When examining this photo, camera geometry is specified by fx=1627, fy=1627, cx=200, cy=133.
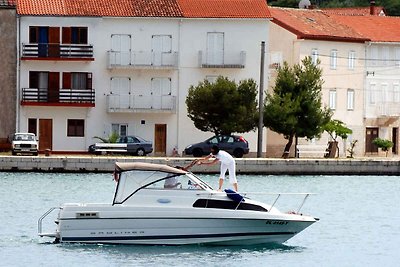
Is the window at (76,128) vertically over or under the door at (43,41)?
under

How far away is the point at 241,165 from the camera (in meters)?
77.0

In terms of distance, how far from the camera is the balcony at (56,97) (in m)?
87.8

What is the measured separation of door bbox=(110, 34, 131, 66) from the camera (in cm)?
8869

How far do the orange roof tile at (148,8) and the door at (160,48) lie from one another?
50.5 inches

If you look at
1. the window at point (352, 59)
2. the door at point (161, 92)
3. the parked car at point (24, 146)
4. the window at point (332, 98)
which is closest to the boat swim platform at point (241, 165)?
the parked car at point (24, 146)

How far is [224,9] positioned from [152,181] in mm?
48167

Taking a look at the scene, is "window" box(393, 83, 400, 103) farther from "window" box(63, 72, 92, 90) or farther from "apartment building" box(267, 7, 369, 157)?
"window" box(63, 72, 92, 90)

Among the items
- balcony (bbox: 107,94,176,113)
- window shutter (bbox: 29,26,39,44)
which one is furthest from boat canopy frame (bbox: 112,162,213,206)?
window shutter (bbox: 29,26,39,44)

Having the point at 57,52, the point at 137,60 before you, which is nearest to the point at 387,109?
the point at 137,60

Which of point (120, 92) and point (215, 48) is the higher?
point (215, 48)

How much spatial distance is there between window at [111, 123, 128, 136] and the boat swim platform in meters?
10.3

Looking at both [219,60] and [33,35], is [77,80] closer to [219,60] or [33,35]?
[33,35]

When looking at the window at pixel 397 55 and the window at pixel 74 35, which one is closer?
the window at pixel 74 35

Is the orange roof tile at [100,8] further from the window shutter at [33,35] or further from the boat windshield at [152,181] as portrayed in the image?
the boat windshield at [152,181]
